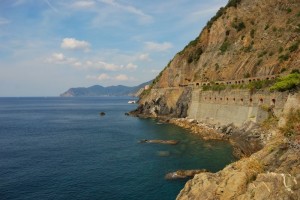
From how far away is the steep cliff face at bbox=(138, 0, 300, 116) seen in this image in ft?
228

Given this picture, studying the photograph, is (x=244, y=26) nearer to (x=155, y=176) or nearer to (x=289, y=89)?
(x=289, y=89)

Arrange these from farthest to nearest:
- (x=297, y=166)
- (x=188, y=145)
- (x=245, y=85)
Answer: (x=245, y=85) < (x=188, y=145) < (x=297, y=166)

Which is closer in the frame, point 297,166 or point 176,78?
point 297,166

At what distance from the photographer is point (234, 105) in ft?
201

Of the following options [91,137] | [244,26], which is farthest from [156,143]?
[244,26]

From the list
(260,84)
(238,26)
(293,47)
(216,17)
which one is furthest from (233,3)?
(260,84)

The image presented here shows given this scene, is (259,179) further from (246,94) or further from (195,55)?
(195,55)

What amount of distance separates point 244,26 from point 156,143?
1896 inches

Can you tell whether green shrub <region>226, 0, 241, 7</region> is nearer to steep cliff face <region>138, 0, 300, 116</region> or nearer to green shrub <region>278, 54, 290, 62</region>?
steep cliff face <region>138, 0, 300, 116</region>

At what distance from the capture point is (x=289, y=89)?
44.1m

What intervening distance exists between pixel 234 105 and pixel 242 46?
26482 millimetres

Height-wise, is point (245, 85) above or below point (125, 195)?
above

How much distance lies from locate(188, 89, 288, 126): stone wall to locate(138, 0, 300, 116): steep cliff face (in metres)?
7.84

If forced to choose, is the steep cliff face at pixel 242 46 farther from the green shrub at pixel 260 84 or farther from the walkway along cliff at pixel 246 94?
the green shrub at pixel 260 84
